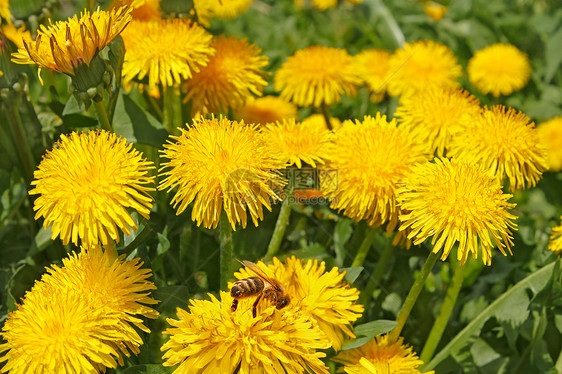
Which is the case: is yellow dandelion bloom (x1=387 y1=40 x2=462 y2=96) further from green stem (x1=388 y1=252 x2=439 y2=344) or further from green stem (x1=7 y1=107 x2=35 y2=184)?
green stem (x1=7 y1=107 x2=35 y2=184)

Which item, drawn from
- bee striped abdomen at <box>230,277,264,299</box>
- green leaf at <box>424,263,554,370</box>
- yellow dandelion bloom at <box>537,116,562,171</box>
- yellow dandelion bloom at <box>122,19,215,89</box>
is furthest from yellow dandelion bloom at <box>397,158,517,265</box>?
yellow dandelion bloom at <box>537,116,562,171</box>

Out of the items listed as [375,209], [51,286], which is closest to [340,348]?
[375,209]

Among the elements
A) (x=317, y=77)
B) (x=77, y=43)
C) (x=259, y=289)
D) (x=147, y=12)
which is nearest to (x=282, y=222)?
(x=259, y=289)

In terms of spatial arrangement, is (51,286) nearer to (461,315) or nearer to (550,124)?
(461,315)

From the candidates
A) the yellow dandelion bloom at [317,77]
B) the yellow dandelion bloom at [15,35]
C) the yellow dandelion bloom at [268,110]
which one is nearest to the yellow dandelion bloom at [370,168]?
the yellow dandelion bloom at [317,77]

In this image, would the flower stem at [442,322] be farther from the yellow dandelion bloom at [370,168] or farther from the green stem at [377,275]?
the yellow dandelion bloom at [370,168]
